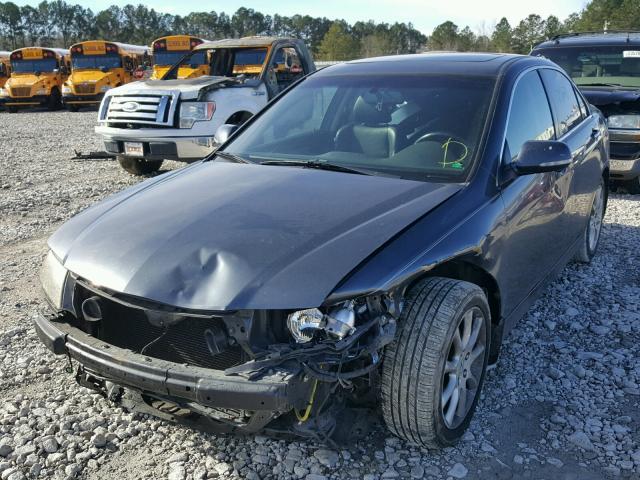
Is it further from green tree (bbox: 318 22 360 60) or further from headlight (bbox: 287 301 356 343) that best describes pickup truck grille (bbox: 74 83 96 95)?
green tree (bbox: 318 22 360 60)

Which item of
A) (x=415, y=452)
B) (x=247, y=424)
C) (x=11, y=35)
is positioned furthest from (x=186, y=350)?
(x=11, y=35)

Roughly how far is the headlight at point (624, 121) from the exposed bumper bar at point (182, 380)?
615 cm

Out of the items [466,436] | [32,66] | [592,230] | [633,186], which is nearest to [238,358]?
[466,436]

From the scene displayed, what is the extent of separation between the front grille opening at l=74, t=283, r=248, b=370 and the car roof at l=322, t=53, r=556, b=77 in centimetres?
214

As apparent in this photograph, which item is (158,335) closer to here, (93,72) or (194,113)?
(194,113)

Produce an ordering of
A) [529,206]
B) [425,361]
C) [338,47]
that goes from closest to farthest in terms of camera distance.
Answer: [425,361]
[529,206]
[338,47]

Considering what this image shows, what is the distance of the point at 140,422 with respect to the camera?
303 centimetres

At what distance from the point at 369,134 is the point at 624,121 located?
4.73m

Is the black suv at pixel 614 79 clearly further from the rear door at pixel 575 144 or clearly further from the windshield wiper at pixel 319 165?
the windshield wiper at pixel 319 165

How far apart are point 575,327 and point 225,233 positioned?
257 centimetres

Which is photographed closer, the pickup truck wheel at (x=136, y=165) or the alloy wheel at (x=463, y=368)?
the alloy wheel at (x=463, y=368)

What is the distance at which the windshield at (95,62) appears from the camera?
22.8m

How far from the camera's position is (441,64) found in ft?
12.5

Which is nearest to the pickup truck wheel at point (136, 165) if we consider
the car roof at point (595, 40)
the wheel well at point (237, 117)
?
the wheel well at point (237, 117)
